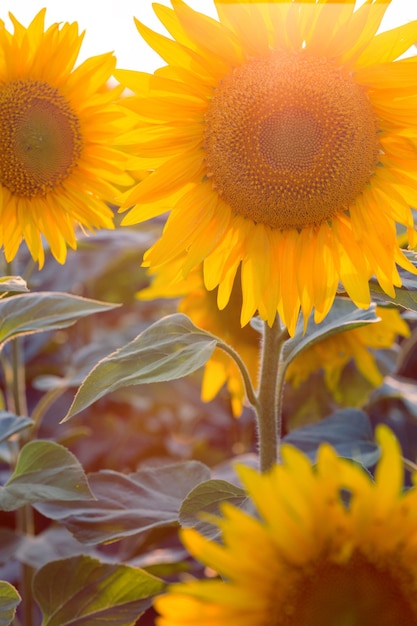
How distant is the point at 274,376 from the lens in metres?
1.36

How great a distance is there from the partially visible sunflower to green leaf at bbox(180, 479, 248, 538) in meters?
0.65

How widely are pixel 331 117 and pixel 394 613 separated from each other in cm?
70

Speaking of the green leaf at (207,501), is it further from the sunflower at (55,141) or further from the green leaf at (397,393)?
the green leaf at (397,393)

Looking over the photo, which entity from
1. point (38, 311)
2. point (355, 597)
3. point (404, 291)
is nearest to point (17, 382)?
point (38, 311)

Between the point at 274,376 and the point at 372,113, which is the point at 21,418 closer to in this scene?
the point at 274,376

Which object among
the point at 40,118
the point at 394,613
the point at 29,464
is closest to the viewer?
the point at 394,613

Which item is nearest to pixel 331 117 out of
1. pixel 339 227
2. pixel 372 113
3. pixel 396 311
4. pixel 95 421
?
pixel 372 113

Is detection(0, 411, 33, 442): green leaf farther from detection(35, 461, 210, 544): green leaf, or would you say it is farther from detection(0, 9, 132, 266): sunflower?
detection(0, 9, 132, 266): sunflower

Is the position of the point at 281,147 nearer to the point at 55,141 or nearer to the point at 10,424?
the point at 55,141

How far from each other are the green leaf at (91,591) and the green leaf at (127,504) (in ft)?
0.25

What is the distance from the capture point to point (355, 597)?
800 millimetres

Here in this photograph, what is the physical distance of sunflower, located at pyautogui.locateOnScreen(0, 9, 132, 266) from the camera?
4.64 ft

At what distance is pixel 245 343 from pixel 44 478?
0.72 m

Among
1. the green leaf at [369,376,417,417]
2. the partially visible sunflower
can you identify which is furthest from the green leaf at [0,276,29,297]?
the green leaf at [369,376,417,417]
